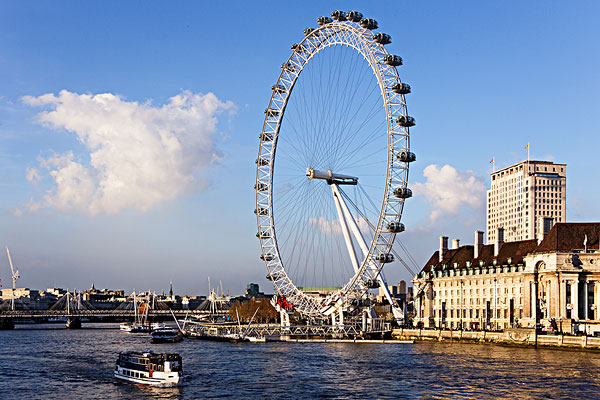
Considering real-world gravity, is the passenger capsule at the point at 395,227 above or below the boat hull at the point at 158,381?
above

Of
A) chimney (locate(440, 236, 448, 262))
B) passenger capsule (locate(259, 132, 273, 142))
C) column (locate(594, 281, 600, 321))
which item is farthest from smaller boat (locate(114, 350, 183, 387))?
chimney (locate(440, 236, 448, 262))

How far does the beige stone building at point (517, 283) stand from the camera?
101 meters

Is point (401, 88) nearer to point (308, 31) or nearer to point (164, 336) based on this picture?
point (308, 31)

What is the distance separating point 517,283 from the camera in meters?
112

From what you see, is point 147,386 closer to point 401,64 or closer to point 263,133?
point 401,64

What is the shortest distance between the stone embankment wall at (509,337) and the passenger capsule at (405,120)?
27.6m

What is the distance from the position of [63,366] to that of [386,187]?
40626 millimetres

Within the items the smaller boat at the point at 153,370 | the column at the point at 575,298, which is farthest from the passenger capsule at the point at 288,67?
the smaller boat at the point at 153,370

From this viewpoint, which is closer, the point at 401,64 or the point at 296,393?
the point at 296,393

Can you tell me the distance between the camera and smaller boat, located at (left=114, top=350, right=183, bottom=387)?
202 feet

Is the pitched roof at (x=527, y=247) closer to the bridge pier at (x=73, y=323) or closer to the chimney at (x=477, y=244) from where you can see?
the chimney at (x=477, y=244)

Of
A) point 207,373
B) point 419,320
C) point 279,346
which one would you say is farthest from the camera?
point 419,320

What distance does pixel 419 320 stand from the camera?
13262 cm

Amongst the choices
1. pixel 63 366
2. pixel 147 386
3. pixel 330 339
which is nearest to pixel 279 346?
pixel 330 339
